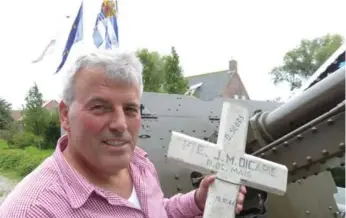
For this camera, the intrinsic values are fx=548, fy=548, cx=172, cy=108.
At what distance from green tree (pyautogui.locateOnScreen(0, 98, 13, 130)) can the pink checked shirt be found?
40.8 metres

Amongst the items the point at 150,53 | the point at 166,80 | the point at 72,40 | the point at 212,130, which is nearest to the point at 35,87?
the point at 150,53

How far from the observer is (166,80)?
28.8 metres

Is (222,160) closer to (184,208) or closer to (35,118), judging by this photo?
(184,208)

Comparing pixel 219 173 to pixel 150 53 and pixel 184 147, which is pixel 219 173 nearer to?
pixel 184 147

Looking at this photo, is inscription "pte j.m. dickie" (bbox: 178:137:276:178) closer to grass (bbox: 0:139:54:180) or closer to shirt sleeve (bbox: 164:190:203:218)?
shirt sleeve (bbox: 164:190:203:218)

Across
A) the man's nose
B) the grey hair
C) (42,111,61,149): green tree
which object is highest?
(42,111,61,149): green tree

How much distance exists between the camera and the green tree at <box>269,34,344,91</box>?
39.8m

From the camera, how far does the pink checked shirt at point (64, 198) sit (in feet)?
5.59

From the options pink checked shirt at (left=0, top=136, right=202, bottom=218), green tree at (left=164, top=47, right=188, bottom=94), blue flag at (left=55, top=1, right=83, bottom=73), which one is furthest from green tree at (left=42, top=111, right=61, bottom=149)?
pink checked shirt at (left=0, top=136, right=202, bottom=218)

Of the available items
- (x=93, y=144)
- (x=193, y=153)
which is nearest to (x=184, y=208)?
(x=193, y=153)

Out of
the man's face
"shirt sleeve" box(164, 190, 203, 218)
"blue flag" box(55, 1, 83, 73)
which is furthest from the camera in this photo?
"blue flag" box(55, 1, 83, 73)

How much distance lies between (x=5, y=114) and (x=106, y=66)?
45047 mm

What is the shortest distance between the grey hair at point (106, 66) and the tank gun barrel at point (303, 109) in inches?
45.0

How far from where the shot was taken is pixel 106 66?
1867 millimetres
